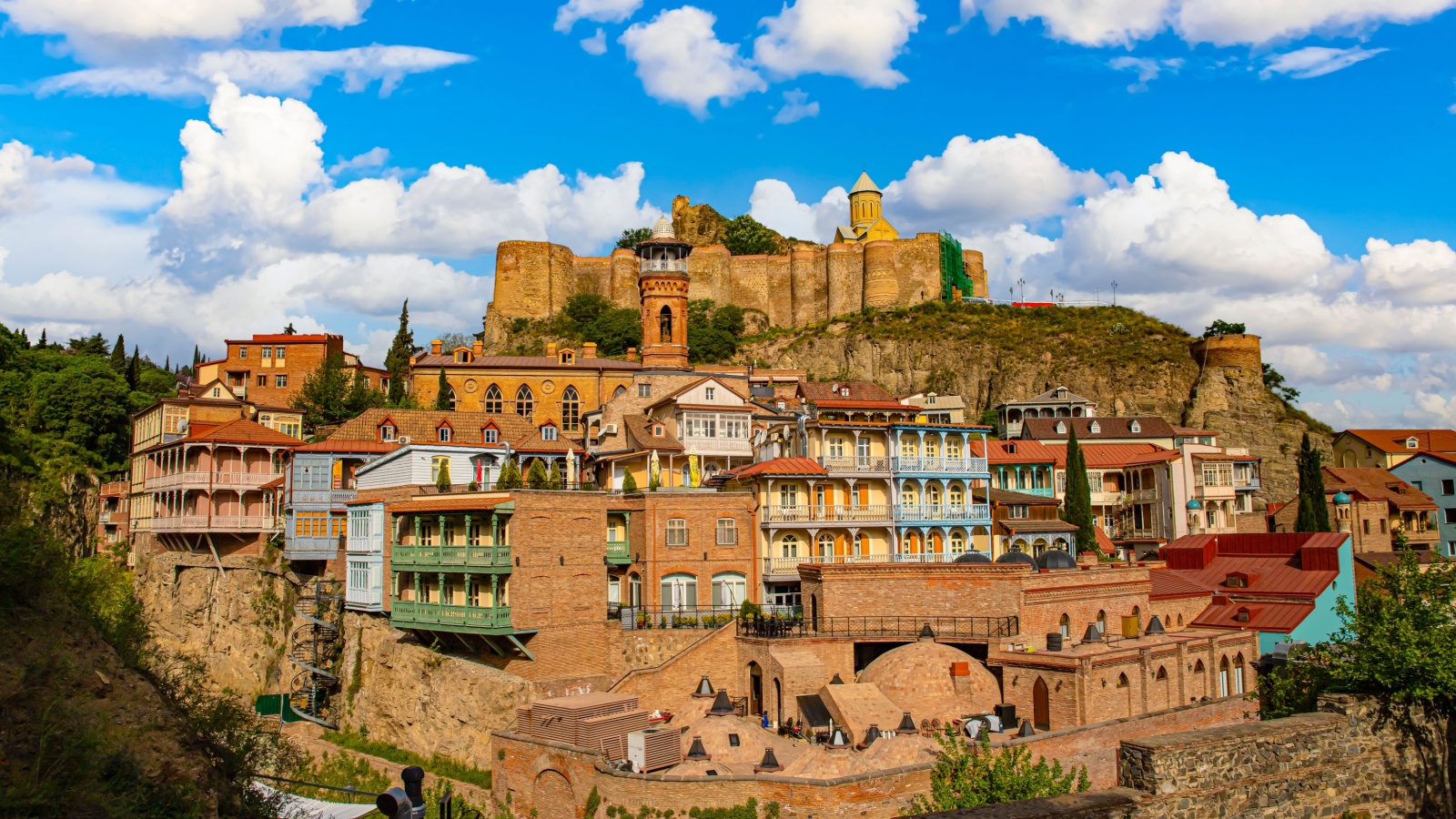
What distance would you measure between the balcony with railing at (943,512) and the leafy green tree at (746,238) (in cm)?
5972

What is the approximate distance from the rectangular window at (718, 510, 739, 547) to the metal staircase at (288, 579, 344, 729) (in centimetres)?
1419

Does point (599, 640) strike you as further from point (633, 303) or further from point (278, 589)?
point (633, 303)

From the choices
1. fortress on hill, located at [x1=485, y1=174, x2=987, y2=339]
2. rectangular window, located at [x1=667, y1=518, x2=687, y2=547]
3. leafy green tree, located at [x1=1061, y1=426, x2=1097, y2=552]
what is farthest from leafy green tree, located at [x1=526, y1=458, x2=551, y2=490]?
fortress on hill, located at [x1=485, y1=174, x2=987, y2=339]

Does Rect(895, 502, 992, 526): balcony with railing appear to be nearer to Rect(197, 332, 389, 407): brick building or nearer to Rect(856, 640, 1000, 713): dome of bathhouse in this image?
Rect(856, 640, 1000, 713): dome of bathhouse

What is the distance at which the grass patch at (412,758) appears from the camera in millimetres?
28594

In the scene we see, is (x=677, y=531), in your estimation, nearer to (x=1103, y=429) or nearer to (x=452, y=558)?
(x=452, y=558)

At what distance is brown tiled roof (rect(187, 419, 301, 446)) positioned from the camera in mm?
45594

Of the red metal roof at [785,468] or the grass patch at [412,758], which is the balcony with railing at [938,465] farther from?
the grass patch at [412,758]

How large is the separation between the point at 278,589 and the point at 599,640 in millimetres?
17060

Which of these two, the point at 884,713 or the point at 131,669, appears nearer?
the point at 131,669

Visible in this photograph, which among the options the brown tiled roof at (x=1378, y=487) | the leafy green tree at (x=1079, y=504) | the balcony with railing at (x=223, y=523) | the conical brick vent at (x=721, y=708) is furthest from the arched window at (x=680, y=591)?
the brown tiled roof at (x=1378, y=487)

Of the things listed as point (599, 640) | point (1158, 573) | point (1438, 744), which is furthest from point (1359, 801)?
point (1158, 573)

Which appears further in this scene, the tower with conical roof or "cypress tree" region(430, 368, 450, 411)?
the tower with conical roof

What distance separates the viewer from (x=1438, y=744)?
51.1 ft
